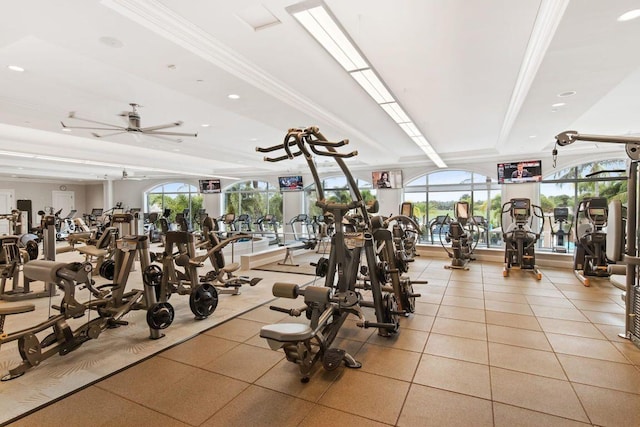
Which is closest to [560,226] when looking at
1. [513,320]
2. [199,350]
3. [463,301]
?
[463,301]

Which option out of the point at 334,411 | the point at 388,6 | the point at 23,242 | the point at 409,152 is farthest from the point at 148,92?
the point at 409,152

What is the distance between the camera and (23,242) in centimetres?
519

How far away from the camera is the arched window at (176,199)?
15617 millimetres

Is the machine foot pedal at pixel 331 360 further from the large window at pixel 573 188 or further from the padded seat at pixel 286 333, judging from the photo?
the large window at pixel 573 188

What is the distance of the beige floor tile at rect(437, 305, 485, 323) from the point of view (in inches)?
149

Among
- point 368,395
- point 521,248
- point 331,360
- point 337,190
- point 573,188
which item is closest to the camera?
point 368,395

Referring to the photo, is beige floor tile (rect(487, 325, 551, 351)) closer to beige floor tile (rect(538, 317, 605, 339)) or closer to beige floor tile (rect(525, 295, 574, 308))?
beige floor tile (rect(538, 317, 605, 339))

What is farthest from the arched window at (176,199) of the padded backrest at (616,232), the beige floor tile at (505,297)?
the padded backrest at (616,232)

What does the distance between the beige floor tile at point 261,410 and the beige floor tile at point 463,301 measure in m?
2.87

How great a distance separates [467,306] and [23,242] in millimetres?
6830

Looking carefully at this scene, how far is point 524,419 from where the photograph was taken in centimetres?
201

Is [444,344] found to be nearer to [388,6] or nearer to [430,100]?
[388,6]

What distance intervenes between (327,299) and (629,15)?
311cm

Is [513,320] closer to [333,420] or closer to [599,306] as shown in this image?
[599,306]
